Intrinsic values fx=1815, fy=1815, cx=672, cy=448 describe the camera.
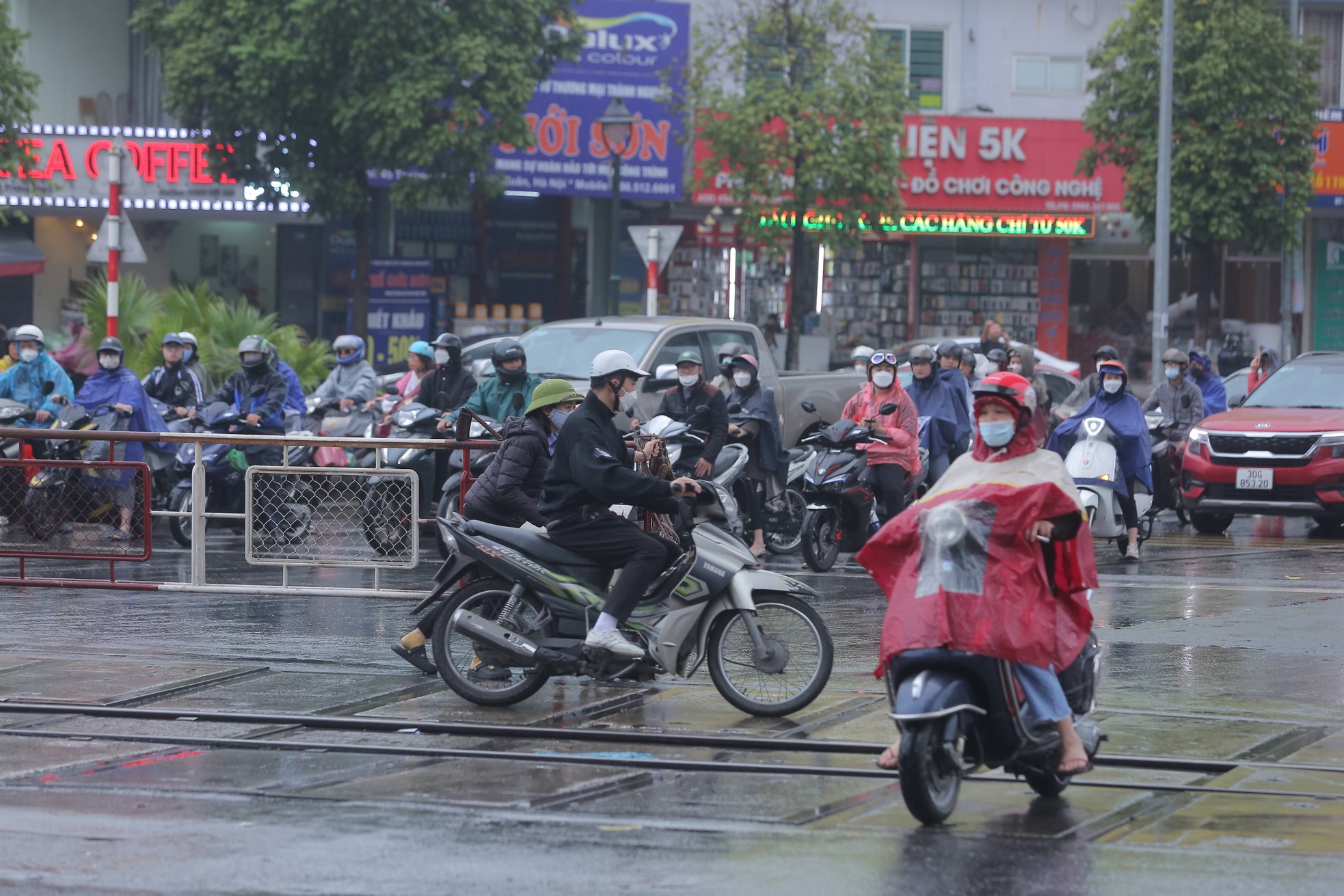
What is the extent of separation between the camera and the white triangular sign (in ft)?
61.0

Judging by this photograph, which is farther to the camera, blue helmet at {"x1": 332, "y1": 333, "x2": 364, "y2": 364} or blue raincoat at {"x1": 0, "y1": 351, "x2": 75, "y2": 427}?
blue helmet at {"x1": 332, "y1": 333, "x2": 364, "y2": 364}

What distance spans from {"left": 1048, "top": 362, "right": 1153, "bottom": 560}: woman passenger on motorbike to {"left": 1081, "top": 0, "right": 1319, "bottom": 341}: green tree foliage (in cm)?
1632

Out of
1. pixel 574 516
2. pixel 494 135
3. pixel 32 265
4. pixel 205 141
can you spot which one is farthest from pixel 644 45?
pixel 574 516

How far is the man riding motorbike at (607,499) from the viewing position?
8203 millimetres

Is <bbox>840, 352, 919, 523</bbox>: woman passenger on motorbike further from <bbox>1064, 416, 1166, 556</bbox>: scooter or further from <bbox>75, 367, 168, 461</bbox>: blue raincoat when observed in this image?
<bbox>75, 367, 168, 461</bbox>: blue raincoat

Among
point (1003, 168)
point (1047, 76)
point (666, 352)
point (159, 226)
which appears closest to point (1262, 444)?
point (666, 352)

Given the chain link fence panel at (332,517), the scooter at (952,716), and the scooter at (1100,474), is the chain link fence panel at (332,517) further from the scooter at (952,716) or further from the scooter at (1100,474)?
the scooter at (952,716)

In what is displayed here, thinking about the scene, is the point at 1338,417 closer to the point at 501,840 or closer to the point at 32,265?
the point at 501,840

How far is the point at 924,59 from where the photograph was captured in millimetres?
34219

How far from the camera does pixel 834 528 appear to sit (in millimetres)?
14391

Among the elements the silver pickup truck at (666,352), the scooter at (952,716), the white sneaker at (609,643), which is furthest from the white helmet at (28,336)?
the scooter at (952,716)

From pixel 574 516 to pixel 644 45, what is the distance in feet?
77.7

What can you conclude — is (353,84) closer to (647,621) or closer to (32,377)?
(32,377)

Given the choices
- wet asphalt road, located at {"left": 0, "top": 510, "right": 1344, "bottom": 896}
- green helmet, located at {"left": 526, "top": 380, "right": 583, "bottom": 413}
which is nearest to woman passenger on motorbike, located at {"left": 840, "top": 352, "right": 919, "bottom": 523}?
wet asphalt road, located at {"left": 0, "top": 510, "right": 1344, "bottom": 896}
